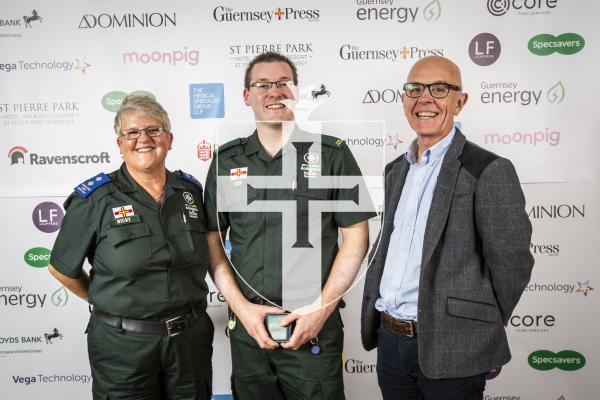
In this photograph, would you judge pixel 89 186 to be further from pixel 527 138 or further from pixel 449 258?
pixel 527 138

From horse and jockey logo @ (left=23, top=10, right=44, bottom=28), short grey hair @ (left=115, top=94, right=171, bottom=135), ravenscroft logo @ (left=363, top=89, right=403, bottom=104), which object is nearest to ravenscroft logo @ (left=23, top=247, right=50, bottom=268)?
horse and jockey logo @ (left=23, top=10, right=44, bottom=28)

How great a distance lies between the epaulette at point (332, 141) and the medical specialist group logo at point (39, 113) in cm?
147

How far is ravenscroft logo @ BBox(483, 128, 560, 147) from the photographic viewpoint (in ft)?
7.37

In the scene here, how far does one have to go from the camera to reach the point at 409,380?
4.53 ft

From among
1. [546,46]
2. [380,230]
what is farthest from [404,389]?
[546,46]

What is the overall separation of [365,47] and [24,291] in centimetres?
216

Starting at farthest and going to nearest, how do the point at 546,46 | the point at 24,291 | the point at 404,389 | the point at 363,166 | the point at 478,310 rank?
1. the point at 24,291
2. the point at 546,46
3. the point at 363,166
4. the point at 404,389
5. the point at 478,310

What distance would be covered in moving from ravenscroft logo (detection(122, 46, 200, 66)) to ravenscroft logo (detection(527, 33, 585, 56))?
1.65 metres

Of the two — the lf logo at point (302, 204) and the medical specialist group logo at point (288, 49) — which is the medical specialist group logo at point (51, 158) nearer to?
the medical specialist group logo at point (288, 49)

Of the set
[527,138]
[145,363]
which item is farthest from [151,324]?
[527,138]

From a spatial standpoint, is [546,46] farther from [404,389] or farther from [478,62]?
[404,389]

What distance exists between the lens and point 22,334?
94.5 inches

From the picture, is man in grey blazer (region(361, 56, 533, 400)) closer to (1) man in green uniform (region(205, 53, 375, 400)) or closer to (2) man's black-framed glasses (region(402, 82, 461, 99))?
(2) man's black-framed glasses (region(402, 82, 461, 99))

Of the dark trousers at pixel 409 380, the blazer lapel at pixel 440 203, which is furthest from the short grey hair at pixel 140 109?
the dark trousers at pixel 409 380
